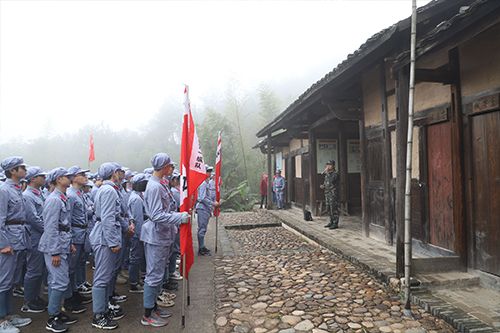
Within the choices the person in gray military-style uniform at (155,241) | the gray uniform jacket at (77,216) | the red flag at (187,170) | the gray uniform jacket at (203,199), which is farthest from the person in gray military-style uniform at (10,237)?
the gray uniform jacket at (203,199)

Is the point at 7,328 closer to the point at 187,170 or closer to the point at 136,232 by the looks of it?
the point at 136,232

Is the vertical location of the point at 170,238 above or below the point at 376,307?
above

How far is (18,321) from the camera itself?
3.36 meters

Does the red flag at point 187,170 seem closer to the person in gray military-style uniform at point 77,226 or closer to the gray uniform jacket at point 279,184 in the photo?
the person in gray military-style uniform at point 77,226

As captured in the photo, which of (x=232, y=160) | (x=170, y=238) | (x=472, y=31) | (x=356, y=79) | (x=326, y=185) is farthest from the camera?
(x=232, y=160)

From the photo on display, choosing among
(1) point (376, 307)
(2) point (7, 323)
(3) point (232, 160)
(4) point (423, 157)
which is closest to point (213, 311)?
(1) point (376, 307)

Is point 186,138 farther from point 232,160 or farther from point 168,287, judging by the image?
point 232,160

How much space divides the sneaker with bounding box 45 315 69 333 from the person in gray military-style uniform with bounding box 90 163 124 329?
11.1 inches

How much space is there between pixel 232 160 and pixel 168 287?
53.8ft

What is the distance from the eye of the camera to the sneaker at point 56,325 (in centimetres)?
311

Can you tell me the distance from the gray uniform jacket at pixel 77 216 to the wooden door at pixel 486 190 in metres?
5.17

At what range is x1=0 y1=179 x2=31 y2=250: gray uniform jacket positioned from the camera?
11.1 feet

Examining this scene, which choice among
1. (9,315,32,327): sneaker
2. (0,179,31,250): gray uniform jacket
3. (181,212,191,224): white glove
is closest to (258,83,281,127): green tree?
(0,179,31,250): gray uniform jacket

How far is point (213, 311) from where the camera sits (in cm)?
355
